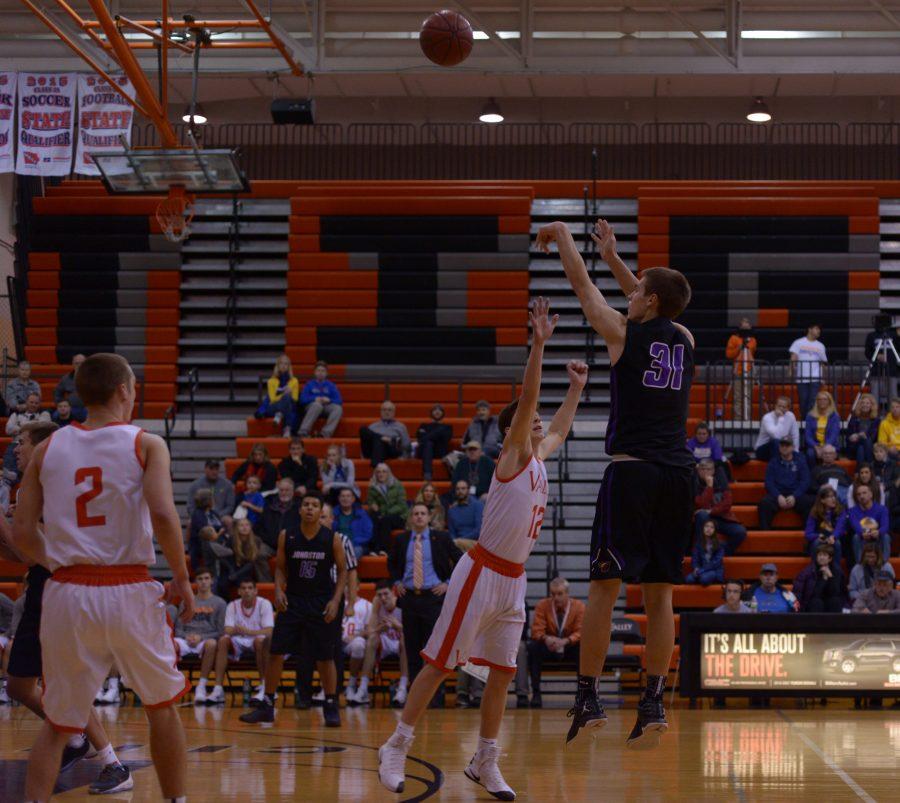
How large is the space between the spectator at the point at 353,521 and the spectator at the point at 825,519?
208 inches

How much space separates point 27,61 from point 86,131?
2769mm

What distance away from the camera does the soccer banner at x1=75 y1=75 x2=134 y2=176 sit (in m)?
20.8

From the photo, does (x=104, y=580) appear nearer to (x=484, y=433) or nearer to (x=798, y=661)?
(x=798, y=661)

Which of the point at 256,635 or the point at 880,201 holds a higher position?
the point at 880,201

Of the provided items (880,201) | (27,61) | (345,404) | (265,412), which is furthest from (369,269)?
(880,201)

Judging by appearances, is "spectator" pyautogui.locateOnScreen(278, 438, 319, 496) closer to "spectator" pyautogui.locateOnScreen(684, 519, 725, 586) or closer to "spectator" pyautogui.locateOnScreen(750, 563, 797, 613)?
"spectator" pyautogui.locateOnScreen(684, 519, 725, 586)

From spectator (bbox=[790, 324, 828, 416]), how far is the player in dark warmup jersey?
510 inches

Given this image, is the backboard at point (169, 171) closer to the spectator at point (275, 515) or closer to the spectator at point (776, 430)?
the spectator at point (275, 515)

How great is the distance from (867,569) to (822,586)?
0.57 meters

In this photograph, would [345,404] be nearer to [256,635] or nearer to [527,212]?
[527,212]

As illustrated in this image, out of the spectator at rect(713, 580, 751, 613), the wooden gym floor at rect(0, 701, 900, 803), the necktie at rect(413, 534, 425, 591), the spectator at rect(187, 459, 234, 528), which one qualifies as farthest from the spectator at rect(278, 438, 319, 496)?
the spectator at rect(713, 580, 751, 613)

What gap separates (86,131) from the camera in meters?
20.9

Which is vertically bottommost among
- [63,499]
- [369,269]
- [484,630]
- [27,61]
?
[484,630]

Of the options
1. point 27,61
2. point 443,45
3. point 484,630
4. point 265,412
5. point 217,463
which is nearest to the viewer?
point 484,630
